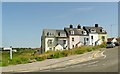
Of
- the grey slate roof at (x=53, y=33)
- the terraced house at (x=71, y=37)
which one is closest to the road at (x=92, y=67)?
the terraced house at (x=71, y=37)

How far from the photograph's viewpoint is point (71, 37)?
90.2m

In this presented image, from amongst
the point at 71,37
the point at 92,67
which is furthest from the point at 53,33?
the point at 92,67

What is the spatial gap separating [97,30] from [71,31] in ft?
29.5

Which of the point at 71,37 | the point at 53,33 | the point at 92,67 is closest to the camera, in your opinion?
the point at 92,67

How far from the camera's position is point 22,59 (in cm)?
3131

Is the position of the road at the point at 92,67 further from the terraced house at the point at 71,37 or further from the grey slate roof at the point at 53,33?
the grey slate roof at the point at 53,33

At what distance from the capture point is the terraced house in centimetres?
8844

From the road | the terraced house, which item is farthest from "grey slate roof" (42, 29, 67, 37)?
the road

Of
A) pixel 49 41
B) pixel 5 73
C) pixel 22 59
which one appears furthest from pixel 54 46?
pixel 5 73

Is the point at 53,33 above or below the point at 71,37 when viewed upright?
above

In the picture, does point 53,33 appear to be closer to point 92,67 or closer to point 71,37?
point 71,37

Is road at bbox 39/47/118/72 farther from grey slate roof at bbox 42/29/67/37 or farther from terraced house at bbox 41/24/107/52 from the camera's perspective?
grey slate roof at bbox 42/29/67/37

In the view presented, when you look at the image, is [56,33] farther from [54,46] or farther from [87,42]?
[87,42]

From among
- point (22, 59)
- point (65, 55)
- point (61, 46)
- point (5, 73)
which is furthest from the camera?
point (61, 46)
